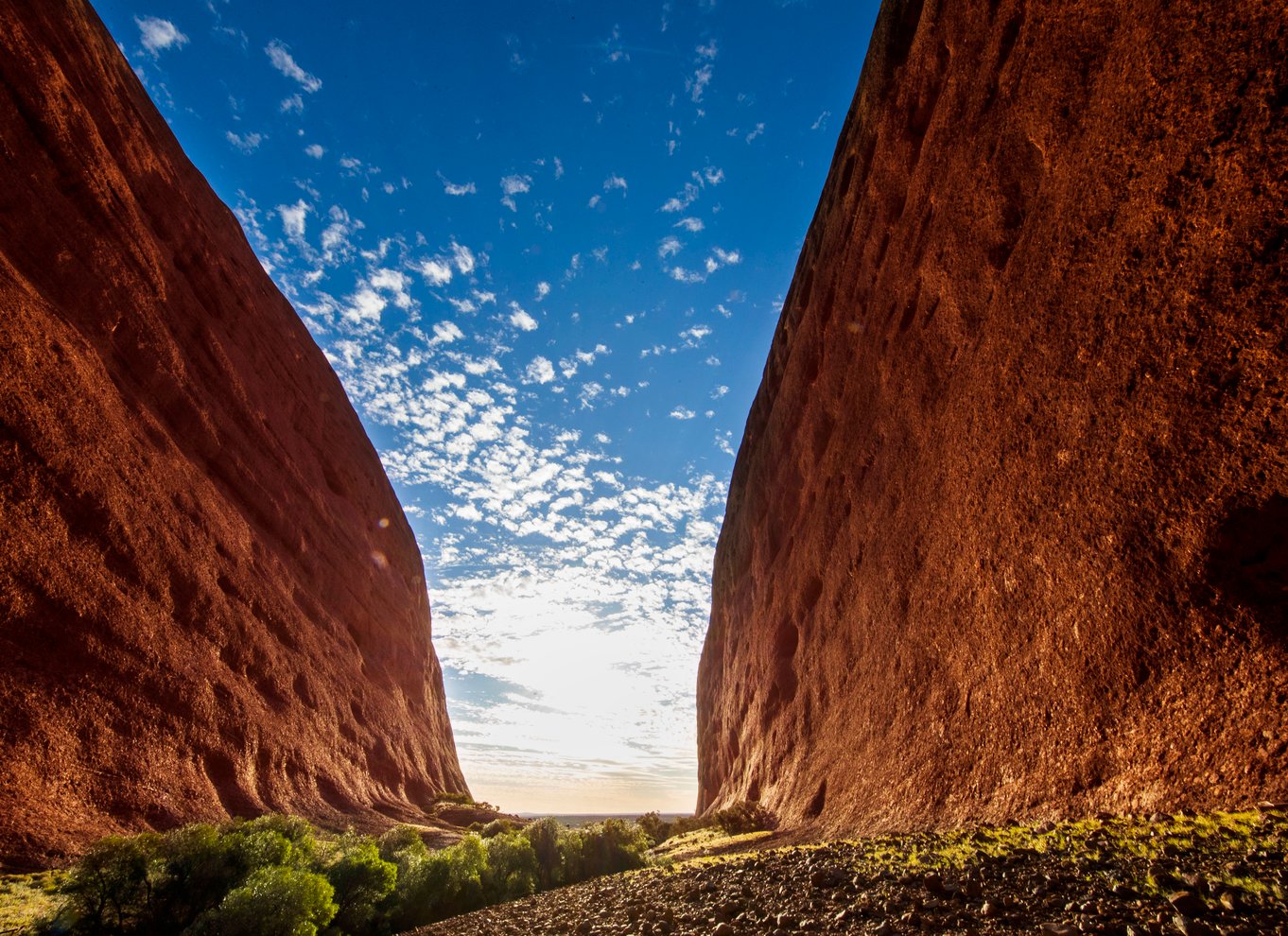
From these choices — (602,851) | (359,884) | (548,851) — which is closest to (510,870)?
(548,851)

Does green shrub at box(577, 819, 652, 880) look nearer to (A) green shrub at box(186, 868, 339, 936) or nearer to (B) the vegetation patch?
(B) the vegetation patch

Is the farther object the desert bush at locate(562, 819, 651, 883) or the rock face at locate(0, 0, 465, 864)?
the desert bush at locate(562, 819, 651, 883)

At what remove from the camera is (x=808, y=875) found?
8.84 metres

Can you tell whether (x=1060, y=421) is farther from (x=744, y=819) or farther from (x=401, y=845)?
(x=401, y=845)

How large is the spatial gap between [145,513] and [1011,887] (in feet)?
72.8

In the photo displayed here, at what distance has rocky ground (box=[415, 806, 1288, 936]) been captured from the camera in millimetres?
4867

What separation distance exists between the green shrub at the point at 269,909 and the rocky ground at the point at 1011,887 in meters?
3.03

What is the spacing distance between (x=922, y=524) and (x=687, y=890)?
8894 millimetres

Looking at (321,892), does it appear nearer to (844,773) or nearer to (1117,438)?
(844,773)

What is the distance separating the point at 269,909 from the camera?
9406 millimetres

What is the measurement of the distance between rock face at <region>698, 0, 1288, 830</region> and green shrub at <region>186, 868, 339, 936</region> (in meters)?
10.4

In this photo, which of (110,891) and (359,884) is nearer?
(110,891)

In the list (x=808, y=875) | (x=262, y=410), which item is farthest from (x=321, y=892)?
(x=262, y=410)

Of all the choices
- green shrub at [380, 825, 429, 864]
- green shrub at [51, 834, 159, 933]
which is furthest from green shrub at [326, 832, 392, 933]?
green shrub at [51, 834, 159, 933]
